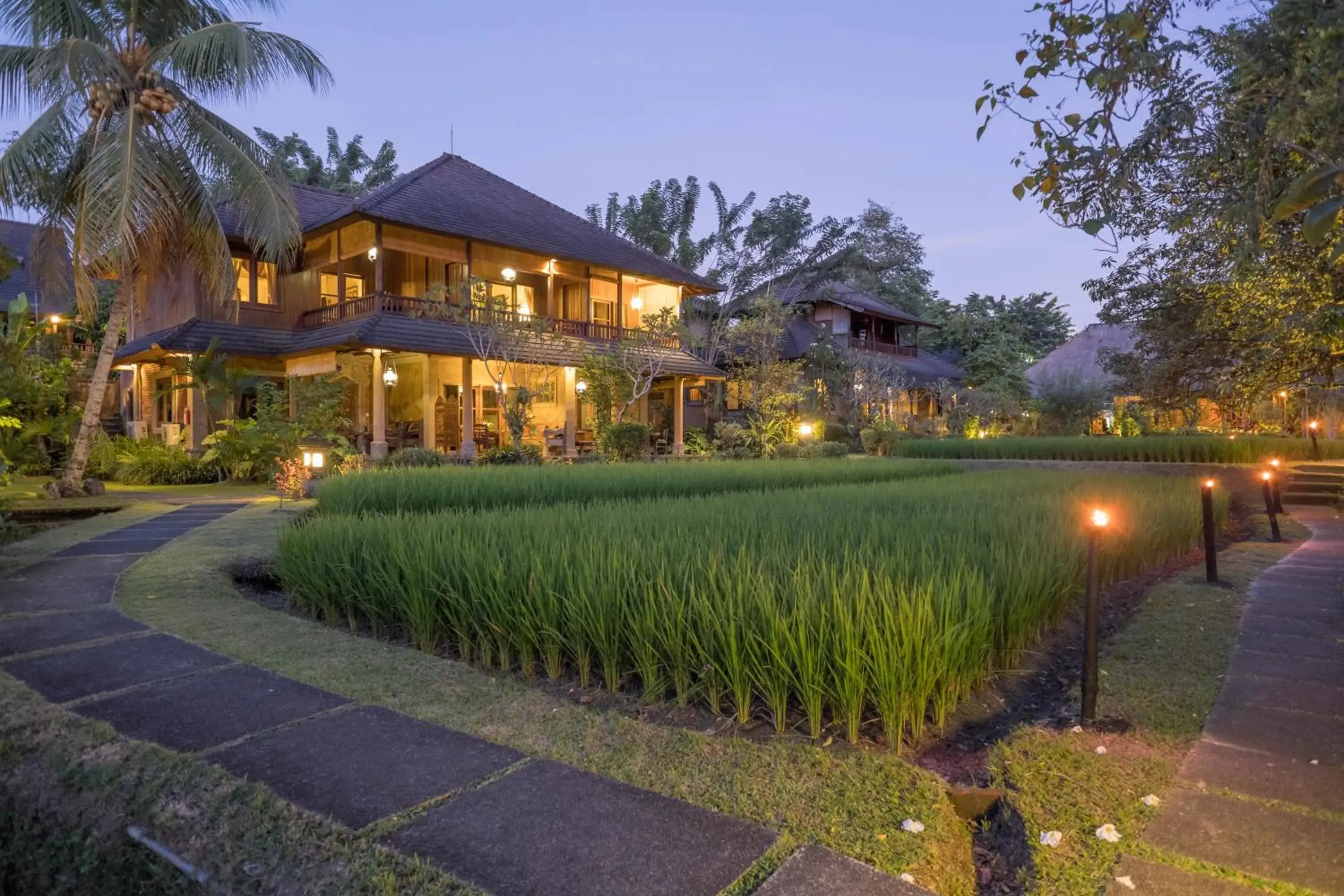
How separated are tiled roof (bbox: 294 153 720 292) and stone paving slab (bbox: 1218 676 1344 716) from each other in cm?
1567

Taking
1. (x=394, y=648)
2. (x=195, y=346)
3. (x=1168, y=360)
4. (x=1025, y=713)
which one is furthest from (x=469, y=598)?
(x=195, y=346)

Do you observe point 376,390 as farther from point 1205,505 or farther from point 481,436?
point 1205,505

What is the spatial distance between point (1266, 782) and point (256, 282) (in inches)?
777

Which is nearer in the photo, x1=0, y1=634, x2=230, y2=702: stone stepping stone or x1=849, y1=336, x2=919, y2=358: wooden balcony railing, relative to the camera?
x1=0, y1=634, x2=230, y2=702: stone stepping stone

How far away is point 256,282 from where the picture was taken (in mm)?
17844

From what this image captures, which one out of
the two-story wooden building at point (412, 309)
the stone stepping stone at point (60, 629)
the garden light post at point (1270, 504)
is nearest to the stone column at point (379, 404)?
the two-story wooden building at point (412, 309)

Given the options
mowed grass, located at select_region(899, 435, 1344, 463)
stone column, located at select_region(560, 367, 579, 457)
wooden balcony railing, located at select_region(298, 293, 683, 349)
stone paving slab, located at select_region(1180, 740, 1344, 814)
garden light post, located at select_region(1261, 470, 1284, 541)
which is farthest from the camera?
stone column, located at select_region(560, 367, 579, 457)

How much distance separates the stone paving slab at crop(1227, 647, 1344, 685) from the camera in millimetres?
3150

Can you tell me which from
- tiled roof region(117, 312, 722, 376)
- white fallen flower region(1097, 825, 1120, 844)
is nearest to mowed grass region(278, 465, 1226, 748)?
white fallen flower region(1097, 825, 1120, 844)

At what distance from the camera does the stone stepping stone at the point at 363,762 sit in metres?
2.00

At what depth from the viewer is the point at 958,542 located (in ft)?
12.8

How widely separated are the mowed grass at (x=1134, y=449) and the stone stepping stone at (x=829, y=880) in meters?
12.9

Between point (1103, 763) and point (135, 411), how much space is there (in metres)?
22.6

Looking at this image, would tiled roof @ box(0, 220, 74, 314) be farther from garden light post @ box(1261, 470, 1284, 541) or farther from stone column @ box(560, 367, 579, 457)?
garden light post @ box(1261, 470, 1284, 541)
